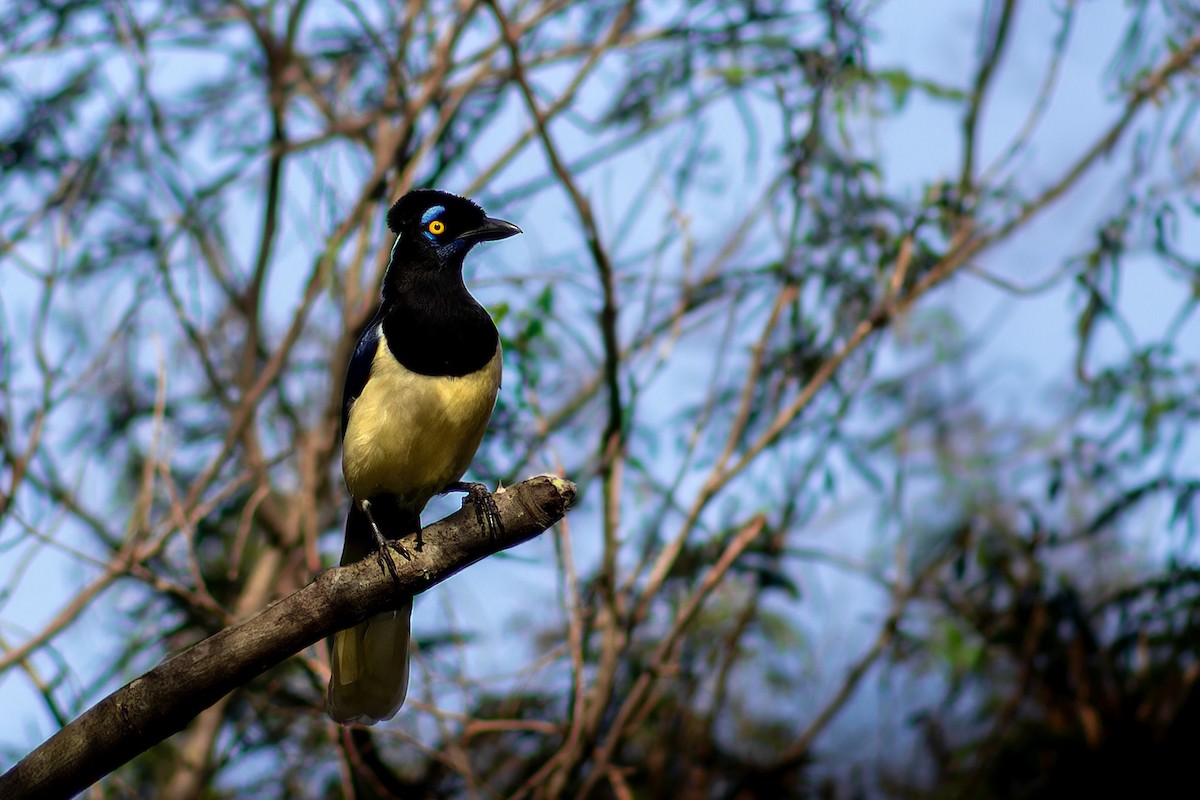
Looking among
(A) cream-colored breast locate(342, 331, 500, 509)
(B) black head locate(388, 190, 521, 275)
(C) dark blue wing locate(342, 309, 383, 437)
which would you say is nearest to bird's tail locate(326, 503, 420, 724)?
(A) cream-colored breast locate(342, 331, 500, 509)

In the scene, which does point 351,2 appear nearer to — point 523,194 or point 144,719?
point 523,194

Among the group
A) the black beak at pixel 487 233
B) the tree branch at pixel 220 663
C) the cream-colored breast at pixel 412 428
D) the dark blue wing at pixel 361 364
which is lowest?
the tree branch at pixel 220 663

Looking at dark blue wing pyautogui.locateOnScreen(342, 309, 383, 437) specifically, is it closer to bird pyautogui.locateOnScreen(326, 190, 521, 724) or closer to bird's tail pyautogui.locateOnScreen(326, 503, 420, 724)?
bird pyautogui.locateOnScreen(326, 190, 521, 724)

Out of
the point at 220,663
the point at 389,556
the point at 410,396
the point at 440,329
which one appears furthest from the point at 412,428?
the point at 220,663

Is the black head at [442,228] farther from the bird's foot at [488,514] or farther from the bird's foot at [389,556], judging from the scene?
the bird's foot at [389,556]

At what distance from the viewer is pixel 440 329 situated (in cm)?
302

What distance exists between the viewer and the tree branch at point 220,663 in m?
2.31

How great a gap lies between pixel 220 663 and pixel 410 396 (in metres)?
0.87

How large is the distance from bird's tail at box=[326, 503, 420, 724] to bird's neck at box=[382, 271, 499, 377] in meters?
0.47

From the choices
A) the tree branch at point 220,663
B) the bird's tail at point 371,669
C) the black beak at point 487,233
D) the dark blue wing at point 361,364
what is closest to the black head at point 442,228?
the black beak at point 487,233

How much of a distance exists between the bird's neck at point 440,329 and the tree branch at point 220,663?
55 cm

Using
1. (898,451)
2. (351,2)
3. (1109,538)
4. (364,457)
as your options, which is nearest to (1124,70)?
(898,451)

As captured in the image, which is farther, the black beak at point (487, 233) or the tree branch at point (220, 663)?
the black beak at point (487, 233)

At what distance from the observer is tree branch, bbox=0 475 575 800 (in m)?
2.31
